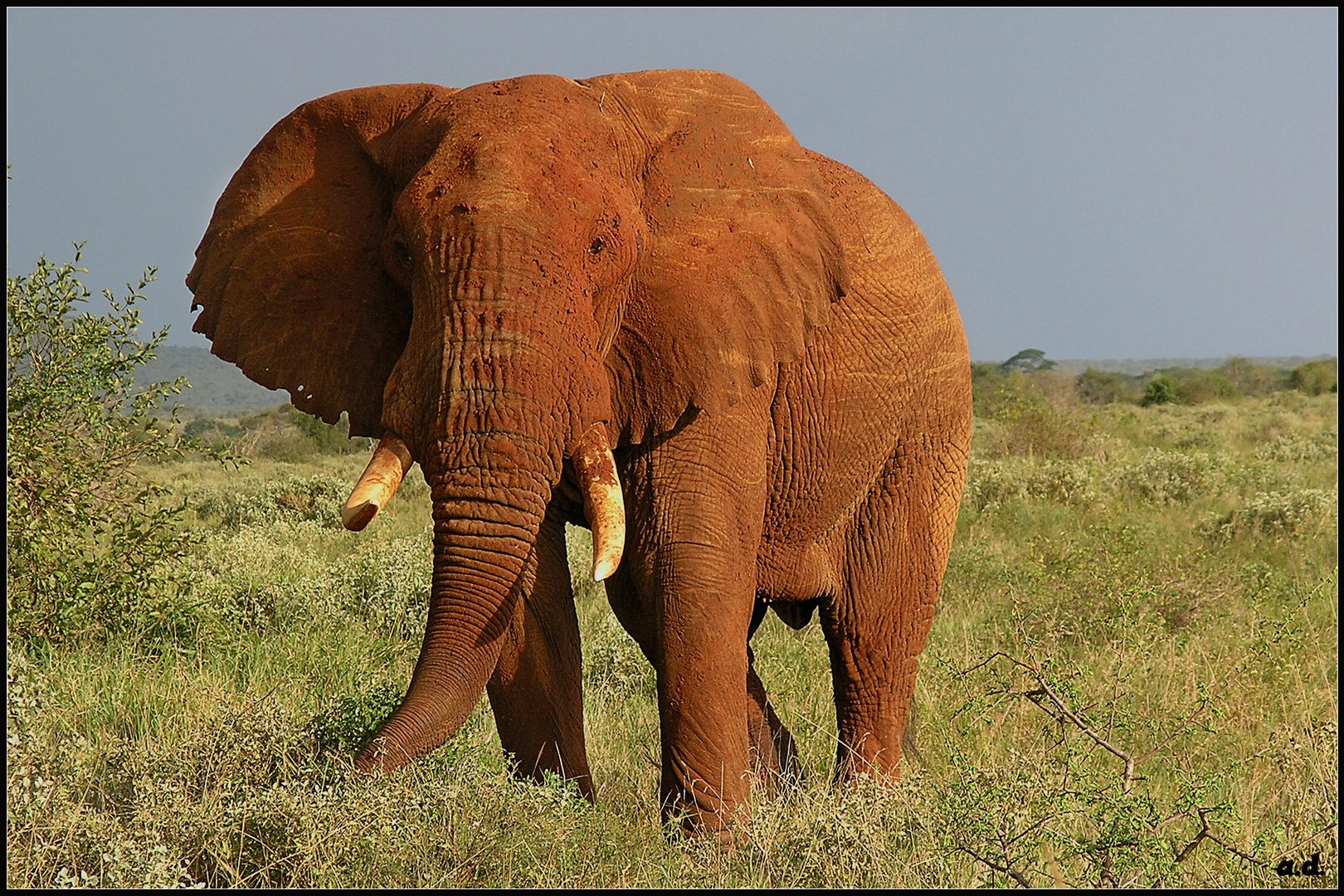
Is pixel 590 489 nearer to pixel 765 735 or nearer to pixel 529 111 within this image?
pixel 529 111

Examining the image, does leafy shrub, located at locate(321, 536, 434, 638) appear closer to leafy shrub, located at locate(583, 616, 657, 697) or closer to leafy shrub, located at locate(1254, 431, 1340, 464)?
leafy shrub, located at locate(583, 616, 657, 697)

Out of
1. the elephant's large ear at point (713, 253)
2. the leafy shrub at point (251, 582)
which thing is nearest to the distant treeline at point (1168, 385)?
the leafy shrub at point (251, 582)

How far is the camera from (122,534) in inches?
288

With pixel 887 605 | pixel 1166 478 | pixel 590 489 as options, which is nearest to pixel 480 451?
pixel 590 489

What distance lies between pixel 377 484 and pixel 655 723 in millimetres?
2968

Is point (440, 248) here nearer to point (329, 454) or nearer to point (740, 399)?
point (740, 399)

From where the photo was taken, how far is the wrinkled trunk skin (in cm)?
370

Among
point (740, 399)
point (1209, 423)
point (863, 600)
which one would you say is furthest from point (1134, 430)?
point (740, 399)

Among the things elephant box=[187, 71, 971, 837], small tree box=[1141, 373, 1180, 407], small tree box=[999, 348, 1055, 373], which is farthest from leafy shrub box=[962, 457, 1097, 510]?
small tree box=[999, 348, 1055, 373]

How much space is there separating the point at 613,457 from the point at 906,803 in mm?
1443

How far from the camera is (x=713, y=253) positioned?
4.29 m

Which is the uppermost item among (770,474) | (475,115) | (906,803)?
(475,115)

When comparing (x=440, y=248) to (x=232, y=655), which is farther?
(x=232, y=655)

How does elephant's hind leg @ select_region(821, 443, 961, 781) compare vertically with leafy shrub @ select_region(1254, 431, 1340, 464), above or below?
below
